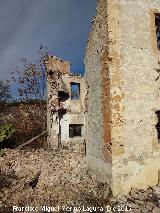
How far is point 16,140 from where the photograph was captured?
19703mm

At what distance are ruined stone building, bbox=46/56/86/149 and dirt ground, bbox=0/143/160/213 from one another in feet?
18.7

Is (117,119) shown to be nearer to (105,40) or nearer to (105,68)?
(105,68)

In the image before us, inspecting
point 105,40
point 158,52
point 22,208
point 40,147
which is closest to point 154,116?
point 158,52

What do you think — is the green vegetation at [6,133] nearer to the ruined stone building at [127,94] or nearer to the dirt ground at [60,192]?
the dirt ground at [60,192]

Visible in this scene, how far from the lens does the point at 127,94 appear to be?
1032cm

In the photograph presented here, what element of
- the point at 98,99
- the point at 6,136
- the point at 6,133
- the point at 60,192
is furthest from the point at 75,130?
the point at 60,192

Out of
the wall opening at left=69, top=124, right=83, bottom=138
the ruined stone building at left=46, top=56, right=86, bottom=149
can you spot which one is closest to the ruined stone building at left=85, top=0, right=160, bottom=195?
the ruined stone building at left=46, top=56, right=86, bottom=149

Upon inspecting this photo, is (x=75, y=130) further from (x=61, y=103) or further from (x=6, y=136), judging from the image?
(x=6, y=136)

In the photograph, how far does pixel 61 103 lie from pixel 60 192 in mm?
10390

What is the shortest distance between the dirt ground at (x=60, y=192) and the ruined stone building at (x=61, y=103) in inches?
224

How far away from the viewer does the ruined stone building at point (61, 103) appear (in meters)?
19.2

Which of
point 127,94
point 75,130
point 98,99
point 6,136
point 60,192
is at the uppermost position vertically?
point 127,94

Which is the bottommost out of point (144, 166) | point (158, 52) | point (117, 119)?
point (144, 166)

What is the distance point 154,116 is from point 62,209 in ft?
15.8
